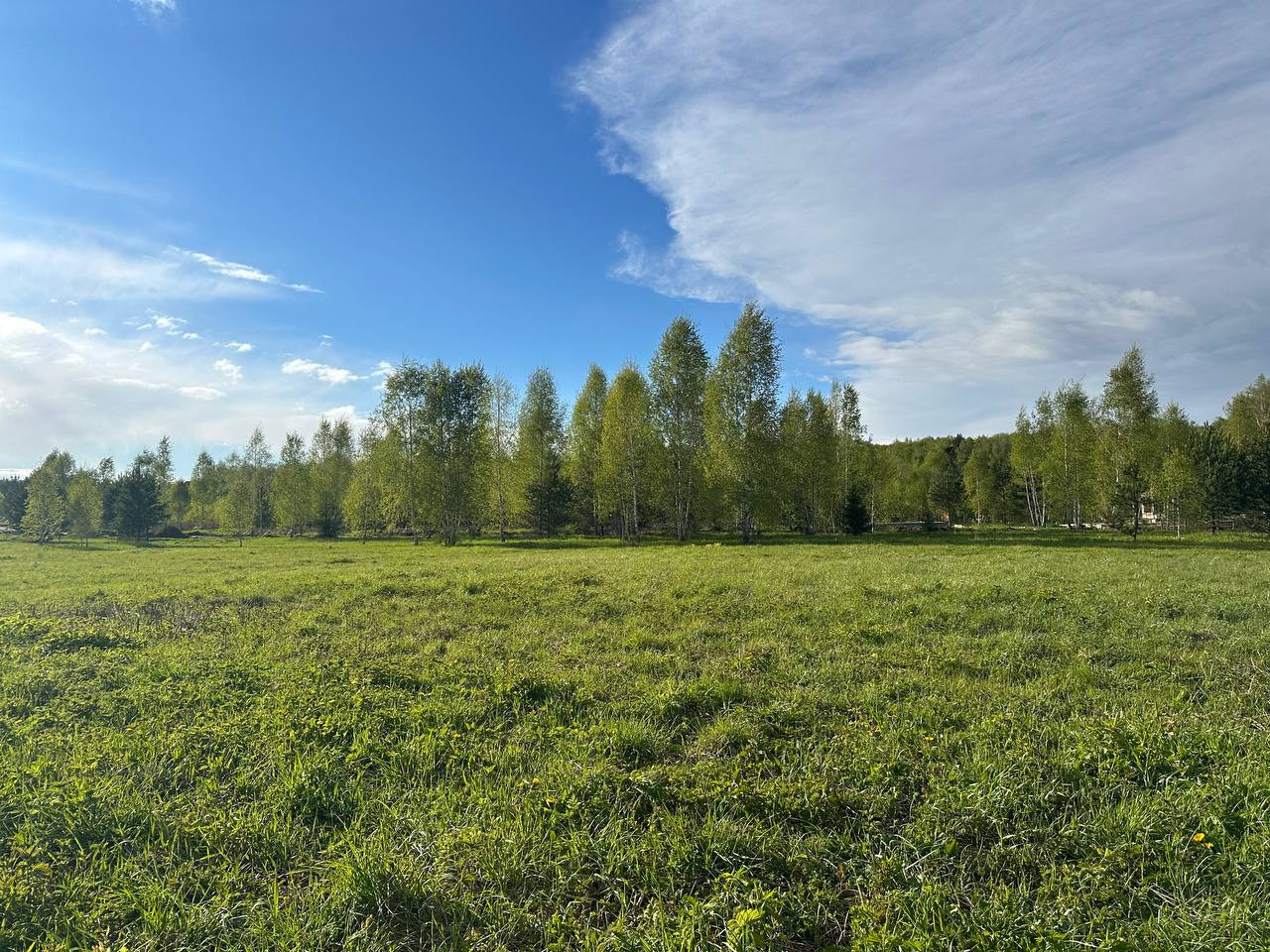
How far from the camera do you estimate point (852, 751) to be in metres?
5.85

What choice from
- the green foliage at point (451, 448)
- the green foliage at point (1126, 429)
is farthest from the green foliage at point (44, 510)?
the green foliage at point (1126, 429)

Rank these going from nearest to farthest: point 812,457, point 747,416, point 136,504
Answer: point 747,416, point 812,457, point 136,504

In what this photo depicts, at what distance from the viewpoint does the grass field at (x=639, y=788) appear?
12.3 feet

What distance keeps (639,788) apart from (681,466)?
4481 centimetres

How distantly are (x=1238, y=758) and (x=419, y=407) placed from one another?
52.5 m

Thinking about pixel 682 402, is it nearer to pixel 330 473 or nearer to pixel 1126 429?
pixel 1126 429

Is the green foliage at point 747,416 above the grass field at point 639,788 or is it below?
above

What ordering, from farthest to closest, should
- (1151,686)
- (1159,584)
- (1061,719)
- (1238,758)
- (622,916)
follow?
(1159,584)
(1151,686)
(1061,719)
(1238,758)
(622,916)

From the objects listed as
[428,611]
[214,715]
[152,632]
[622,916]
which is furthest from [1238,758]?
[152,632]

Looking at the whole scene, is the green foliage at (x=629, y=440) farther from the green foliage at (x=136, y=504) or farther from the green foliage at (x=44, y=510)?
the green foliage at (x=44, y=510)

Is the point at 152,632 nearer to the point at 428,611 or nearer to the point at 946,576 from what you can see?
the point at 428,611

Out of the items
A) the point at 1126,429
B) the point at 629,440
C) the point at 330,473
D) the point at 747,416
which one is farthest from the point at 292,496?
the point at 1126,429

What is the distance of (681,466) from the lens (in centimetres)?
4972

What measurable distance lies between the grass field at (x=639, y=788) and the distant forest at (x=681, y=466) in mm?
36310
